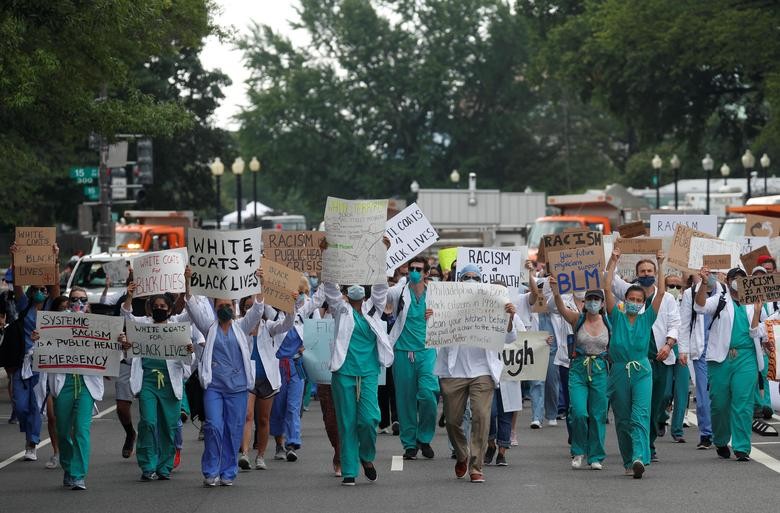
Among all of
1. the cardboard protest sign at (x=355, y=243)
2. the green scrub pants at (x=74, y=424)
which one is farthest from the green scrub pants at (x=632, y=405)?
the green scrub pants at (x=74, y=424)

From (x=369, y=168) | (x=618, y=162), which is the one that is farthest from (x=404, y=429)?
(x=618, y=162)

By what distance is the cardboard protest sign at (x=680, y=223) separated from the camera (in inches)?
807

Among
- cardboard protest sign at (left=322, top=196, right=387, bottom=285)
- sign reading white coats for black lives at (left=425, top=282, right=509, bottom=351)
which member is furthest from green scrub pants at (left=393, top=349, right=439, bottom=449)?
cardboard protest sign at (left=322, top=196, right=387, bottom=285)

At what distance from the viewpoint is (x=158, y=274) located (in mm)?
14461

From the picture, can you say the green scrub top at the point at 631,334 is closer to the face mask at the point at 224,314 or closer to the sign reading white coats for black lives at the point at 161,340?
the face mask at the point at 224,314

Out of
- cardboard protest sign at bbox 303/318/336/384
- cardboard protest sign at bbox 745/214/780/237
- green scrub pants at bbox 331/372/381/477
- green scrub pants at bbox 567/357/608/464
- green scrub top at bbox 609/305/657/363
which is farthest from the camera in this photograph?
cardboard protest sign at bbox 745/214/780/237

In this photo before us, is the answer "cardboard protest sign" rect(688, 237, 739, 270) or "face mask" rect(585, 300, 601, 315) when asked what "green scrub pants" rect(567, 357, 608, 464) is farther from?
"cardboard protest sign" rect(688, 237, 739, 270)

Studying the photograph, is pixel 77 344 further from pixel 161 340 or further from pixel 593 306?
pixel 593 306

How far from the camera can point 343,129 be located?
84.6 metres

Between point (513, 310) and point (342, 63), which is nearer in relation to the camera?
point (513, 310)

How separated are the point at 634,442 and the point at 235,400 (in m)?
3.29

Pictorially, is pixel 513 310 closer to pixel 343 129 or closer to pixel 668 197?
pixel 668 197

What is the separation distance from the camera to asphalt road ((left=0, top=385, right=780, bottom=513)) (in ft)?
39.9

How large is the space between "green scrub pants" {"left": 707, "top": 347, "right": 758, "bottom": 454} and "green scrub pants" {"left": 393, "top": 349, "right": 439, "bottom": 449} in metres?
2.56
